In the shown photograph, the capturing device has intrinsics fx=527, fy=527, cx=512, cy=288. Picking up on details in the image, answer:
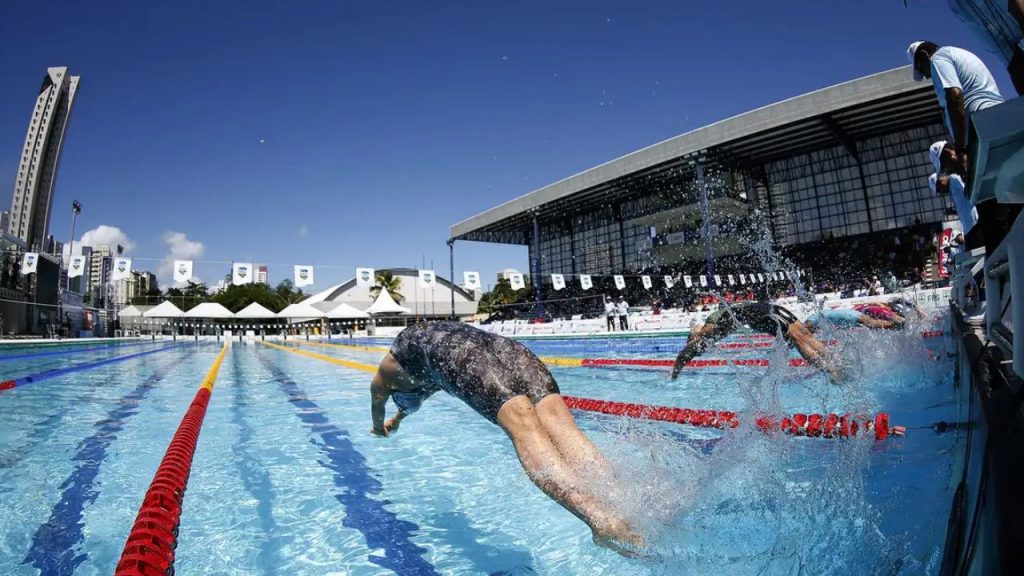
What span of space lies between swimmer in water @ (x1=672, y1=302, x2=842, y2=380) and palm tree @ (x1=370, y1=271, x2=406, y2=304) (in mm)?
43910

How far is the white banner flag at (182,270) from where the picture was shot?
18.1m

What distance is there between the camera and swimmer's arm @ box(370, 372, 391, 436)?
8.57ft

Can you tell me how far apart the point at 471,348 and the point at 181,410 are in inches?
207

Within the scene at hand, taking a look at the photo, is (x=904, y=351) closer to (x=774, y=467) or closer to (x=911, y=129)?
(x=774, y=467)

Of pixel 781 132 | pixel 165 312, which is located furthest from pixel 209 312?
pixel 781 132

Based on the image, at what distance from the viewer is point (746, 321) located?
14.3ft

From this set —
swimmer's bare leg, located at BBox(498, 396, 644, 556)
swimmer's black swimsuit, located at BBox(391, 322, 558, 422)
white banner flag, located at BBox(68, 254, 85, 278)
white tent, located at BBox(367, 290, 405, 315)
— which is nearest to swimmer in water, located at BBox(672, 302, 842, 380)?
swimmer's black swimsuit, located at BBox(391, 322, 558, 422)

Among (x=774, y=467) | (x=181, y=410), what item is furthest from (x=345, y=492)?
(x=181, y=410)

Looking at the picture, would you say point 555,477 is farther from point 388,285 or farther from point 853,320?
point 388,285

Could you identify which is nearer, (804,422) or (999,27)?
(999,27)

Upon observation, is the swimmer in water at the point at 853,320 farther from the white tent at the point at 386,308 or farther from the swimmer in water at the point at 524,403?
the white tent at the point at 386,308

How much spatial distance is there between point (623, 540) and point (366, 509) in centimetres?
→ 171

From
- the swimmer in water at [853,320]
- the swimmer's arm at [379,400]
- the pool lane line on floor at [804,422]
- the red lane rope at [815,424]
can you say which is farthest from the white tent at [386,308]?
the swimmer's arm at [379,400]

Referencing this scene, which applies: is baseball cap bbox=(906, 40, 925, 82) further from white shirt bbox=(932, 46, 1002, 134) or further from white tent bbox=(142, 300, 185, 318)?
white tent bbox=(142, 300, 185, 318)
